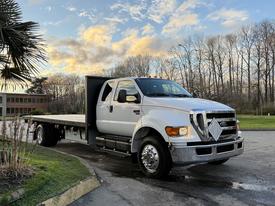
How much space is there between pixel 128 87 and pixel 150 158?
6.94 feet

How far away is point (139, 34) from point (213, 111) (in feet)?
87.2

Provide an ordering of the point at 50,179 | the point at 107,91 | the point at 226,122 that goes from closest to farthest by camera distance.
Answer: the point at 50,179 < the point at 226,122 < the point at 107,91

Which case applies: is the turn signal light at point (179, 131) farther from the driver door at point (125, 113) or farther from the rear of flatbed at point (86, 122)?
the rear of flatbed at point (86, 122)

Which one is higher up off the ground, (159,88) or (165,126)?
(159,88)

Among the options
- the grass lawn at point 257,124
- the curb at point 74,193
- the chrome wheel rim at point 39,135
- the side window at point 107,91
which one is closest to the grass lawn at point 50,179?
the curb at point 74,193

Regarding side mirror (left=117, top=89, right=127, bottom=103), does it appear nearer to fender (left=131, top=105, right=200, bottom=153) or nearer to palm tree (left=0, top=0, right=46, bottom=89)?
fender (left=131, top=105, right=200, bottom=153)

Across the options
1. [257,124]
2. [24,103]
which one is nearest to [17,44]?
[257,124]

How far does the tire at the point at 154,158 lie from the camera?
7.68 meters

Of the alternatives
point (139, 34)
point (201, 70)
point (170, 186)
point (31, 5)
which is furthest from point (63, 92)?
point (170, 186)

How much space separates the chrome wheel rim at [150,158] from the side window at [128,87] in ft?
4.94

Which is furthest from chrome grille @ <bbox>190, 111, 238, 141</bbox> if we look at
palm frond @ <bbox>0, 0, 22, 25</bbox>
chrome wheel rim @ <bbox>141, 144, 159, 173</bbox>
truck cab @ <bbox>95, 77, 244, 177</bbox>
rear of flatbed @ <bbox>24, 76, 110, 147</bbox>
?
palm frond @ <bbox>0, 0, 22, 25</bbox>

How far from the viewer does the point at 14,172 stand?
602 centimetres

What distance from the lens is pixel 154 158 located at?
26.0 ft

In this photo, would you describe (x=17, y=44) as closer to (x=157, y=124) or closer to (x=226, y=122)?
(x=157, y=124)
